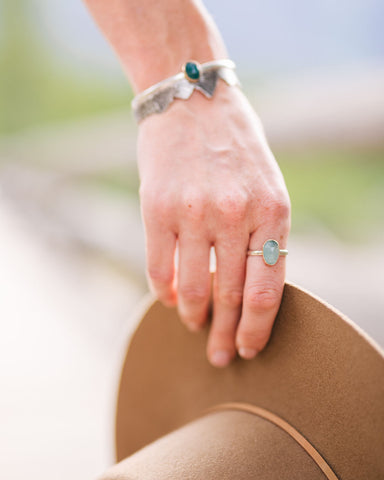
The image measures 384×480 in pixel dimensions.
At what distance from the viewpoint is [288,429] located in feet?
1.73

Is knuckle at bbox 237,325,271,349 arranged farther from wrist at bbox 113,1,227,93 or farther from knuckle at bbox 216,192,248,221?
wrist at bbox 113,1,227,93

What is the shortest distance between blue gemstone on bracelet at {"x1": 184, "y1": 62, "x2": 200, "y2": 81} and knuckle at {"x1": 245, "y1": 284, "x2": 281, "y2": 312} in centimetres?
26

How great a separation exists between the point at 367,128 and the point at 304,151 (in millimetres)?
466

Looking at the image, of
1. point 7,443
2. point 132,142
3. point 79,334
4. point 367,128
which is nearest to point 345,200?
point 132,142

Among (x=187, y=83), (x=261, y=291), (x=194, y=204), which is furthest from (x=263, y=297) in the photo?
(x=187, y=83)

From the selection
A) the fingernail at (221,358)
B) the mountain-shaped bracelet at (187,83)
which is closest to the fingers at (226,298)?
the fingernail at (221,358)

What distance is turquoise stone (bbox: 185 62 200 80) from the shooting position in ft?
1.93

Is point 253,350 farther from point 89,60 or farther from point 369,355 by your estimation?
point 89,60

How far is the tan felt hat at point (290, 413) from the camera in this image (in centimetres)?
44

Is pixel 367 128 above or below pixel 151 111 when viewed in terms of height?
below

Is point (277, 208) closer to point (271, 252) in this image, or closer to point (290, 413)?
point (271, 252)

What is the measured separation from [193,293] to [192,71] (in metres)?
0.27

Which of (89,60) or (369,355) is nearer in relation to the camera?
(369,355)

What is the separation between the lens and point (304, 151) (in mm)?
2201
